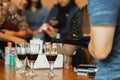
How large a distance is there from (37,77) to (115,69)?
629 millimetres

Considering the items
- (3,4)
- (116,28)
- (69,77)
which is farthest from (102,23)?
(3,4)

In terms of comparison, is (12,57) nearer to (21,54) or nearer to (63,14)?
(21,54)

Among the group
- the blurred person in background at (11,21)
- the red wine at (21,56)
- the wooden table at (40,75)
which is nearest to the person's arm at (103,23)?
the wooden table at (40,75)

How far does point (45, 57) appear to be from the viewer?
74.9 inches

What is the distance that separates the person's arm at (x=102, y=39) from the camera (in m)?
1.06

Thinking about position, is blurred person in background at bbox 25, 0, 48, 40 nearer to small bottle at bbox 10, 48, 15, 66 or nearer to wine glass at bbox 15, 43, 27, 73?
small bottle at bbox 10, 48, 15, 66

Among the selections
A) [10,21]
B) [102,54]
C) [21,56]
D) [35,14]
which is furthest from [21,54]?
[35,14]

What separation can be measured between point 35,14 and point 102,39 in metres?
4.05

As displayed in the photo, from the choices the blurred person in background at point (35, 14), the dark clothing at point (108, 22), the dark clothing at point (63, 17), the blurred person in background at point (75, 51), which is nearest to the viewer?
the dark clothing at point (108, 22)

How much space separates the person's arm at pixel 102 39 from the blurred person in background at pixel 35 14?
12.7 ft

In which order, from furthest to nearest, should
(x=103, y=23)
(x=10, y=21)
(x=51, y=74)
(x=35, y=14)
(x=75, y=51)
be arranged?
(x=35, y=14)
(x=10, y=21)
(x=75, y=51)
(x=51, y=74)
(x=103, y=23)

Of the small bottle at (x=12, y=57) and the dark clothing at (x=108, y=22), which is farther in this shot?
the small bottle at (x=12, y=57)

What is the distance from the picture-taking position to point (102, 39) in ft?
3.48

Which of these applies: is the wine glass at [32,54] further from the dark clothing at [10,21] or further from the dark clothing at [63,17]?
the dark clothing at [63,17]
